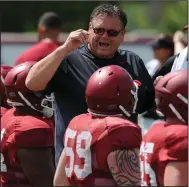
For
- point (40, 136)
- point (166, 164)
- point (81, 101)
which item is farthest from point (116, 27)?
point (166, 164)

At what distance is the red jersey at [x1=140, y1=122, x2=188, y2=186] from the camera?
14.1 ft

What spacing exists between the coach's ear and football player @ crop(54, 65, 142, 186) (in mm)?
922

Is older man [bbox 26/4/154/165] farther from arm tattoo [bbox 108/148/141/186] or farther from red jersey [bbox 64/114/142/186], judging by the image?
arm tattoo [bbox 108/148/141/186]

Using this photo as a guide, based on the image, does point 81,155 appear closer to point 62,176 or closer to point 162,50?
point 62,176

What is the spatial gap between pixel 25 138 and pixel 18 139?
5 centimetres

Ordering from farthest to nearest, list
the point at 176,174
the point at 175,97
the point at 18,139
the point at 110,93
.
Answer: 1. the point at 18,139
2. the point at 110,93
3. the point at 175,97
4. the point at 176,174

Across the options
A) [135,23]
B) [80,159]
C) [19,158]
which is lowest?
[135,23]

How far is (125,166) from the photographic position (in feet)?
15.2

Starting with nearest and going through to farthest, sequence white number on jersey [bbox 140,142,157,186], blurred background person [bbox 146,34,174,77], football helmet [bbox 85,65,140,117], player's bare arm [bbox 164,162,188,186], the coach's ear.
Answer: player's bare arm [bbox 164,162,188,186], white number on jersey [bbox 140,142,157,186], football helmet [bbox 85,65,140,117], the coach's ear, blurred background person [bbox 146,34,174,77]

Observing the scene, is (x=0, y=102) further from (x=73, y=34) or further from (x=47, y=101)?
(x=73, y=34)

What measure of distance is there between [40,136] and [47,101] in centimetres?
40

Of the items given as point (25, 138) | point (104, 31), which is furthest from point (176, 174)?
point (25, 138)

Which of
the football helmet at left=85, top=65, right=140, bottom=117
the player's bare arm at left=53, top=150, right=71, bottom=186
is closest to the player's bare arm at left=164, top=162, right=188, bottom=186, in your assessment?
the football helmet at left=85, top=65, right=140, bottom=117

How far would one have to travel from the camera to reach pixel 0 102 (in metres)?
7.05
